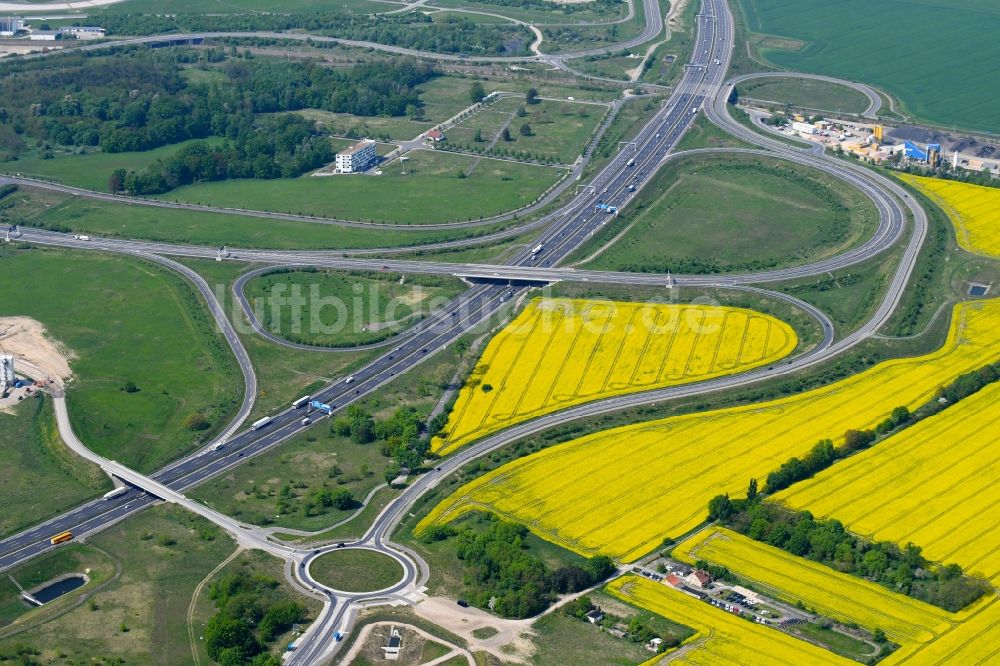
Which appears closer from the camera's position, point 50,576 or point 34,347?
point 50,576

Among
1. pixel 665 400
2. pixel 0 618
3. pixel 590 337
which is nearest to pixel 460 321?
pixel 590 337

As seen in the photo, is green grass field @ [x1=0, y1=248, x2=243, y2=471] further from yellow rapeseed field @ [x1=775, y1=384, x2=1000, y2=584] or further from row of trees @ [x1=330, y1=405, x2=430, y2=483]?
yellow rapeseed field @ [x1=775, y1=384, x2=1000, y2=584]

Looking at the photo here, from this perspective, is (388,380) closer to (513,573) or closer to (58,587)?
(513,573)

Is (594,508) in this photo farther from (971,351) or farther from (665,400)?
(971,351)


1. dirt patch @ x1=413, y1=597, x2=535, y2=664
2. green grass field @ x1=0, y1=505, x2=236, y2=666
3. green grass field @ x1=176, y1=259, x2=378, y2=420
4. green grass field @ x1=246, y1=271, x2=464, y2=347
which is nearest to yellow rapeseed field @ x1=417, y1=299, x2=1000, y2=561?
dirt patch @ x1=413, y1=597, x2=535, y2=664

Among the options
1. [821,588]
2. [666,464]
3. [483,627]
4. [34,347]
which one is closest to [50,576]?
[483,627]

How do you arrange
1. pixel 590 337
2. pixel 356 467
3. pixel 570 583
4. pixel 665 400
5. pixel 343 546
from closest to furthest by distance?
pixel 570 583, pixel 343 546, pixel 356 467, pixel 665 400, pixel 590 337
